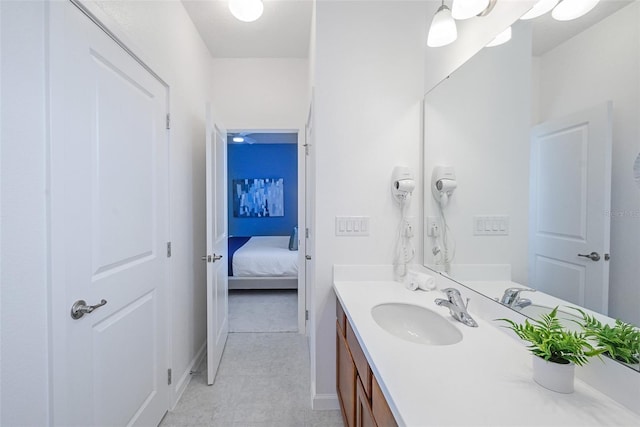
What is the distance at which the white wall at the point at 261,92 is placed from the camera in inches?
107

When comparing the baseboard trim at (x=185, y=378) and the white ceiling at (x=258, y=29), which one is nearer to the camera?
the baseboard trim at (x=185, y=378)

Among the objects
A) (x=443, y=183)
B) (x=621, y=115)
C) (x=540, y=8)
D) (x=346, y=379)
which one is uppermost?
(x=540, y=8)

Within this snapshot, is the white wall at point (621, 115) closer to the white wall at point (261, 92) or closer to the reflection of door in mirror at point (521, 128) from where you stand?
the reflection of door in mirror at point (521, 128)

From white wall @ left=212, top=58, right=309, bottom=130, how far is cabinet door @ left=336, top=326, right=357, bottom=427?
2.10 metres

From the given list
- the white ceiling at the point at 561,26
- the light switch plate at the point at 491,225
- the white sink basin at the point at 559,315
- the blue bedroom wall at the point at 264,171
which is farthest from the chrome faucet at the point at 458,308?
the blue bedroom wall at the point at 264,171

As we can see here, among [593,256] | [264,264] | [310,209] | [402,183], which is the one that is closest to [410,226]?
[402,183]

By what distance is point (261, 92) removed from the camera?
8.97ft

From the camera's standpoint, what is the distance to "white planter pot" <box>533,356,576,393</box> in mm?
674

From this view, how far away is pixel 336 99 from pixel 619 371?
161 cm

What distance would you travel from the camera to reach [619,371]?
658 mm

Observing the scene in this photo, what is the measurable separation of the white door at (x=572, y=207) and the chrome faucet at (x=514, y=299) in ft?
0.23

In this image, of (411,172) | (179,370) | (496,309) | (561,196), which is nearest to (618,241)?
(561,196)

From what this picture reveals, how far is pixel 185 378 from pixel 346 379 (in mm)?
1296

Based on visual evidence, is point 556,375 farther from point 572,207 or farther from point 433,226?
→ point 433,226
